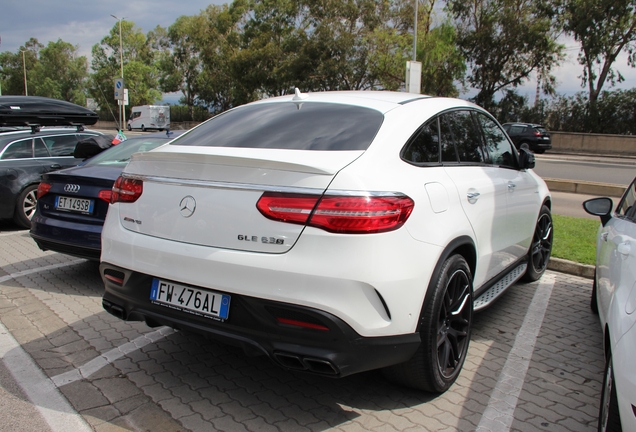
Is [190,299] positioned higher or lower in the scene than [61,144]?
lower

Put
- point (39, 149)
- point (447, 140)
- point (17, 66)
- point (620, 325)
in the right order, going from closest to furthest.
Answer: point (620, 325) < point (447, 140) < point (39, 149) < point (17, 66)

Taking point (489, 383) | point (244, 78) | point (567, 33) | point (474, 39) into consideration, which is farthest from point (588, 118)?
point (489, 383)

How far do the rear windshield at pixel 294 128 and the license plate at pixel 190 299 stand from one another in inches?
33.3

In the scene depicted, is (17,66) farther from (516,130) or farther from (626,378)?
(626,378)

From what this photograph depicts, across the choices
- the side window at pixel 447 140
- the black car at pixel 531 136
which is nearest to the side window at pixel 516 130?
the black car at pixel 531 136

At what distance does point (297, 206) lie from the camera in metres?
2.52

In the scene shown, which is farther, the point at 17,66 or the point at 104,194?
the point at 17,66

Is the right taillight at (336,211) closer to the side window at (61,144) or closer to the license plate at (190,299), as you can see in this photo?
the license plate at (190,299)

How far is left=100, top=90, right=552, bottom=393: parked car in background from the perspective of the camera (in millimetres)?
2498

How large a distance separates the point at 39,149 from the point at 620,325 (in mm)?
8584

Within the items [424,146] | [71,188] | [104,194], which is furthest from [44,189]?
[424,146]

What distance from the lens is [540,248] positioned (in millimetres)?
5504

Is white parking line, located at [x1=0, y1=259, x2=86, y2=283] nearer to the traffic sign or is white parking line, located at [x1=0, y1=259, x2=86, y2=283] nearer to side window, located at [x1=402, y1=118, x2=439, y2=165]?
side window, located at [x1=402, y1=118, x2=439, y2=165]

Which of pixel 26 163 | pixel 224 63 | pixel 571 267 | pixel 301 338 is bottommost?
pixel 571 267
